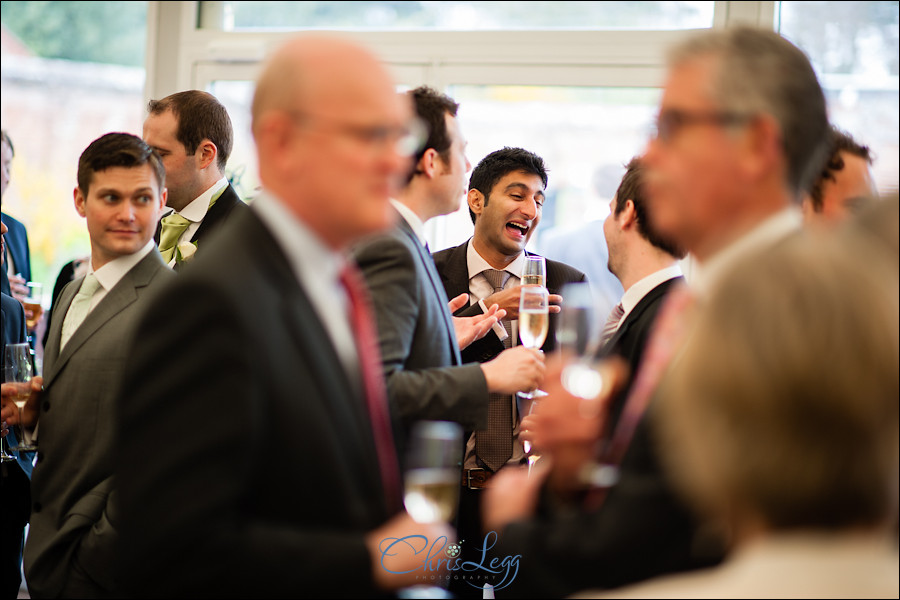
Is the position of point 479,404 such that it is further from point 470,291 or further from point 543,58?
point 543,58

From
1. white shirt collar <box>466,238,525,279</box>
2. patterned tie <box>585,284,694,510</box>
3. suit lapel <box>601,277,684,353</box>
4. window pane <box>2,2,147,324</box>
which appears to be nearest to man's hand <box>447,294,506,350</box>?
white shirt collar <box>466,238,525,279</box>

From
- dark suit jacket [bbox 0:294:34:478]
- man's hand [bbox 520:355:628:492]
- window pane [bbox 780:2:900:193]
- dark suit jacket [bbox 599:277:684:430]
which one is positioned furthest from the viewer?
window pane [bbox 780:2:900:193]

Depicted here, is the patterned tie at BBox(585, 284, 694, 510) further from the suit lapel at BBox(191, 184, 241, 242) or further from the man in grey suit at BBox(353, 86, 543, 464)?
the suit lapel at BBox(191, 184, 241, 242)

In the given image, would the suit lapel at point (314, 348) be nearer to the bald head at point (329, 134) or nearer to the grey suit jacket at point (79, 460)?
the bald head at point (329, 134)

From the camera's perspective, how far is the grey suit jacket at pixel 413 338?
2.21 metres

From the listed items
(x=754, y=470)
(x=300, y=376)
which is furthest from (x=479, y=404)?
(x=754, y=470)

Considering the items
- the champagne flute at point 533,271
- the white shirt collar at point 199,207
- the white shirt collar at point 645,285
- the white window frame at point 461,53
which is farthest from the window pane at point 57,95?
the white shirt collar at point 645,285

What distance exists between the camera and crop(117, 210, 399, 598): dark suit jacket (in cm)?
121

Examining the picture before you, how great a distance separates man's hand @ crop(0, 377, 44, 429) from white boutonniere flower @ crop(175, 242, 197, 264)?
62 cm

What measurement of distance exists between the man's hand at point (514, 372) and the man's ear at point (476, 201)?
4.62 ft

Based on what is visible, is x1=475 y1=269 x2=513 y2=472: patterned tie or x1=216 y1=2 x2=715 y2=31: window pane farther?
x1=216 y1=2 x2=715 y2=31: window pane

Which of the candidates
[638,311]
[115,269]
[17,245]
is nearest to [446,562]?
[638,311]

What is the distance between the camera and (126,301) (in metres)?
2.50

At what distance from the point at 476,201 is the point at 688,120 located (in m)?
2.36
